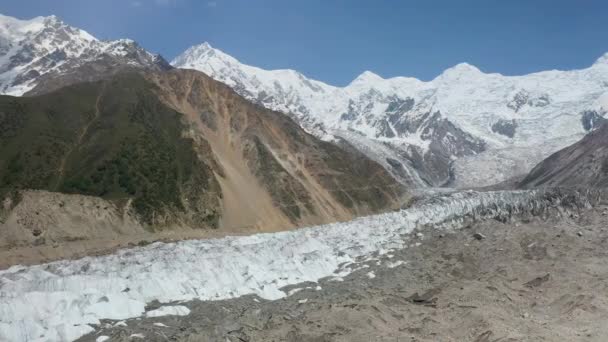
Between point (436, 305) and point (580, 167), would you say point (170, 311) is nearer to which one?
point (436, 305)

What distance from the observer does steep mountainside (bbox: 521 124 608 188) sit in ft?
432

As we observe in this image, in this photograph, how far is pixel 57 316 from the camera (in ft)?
73.7

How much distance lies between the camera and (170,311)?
25125mm

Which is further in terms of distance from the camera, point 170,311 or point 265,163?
point 265,163

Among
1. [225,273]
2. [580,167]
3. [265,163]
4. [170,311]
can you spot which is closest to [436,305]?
[225,273]

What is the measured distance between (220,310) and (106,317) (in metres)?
5.03

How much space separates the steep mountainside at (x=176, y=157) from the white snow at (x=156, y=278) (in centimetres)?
2936

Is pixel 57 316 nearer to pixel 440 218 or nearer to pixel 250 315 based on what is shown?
pixel 250 315

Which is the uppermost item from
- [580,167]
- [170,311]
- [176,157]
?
[176,157]

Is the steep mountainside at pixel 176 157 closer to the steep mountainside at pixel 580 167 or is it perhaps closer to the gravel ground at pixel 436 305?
the gravel ground at pixel 436 305

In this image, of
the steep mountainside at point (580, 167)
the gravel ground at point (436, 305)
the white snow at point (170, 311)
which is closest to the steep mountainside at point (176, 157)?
the gravel ground at point (436, 305)

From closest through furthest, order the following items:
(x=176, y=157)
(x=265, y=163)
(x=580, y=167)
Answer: (x=176, y=157)
(x=265, y=163)
(x=580, y=167)

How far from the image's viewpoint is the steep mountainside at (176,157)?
72.8 meters

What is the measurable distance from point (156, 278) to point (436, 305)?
13.8 metres
